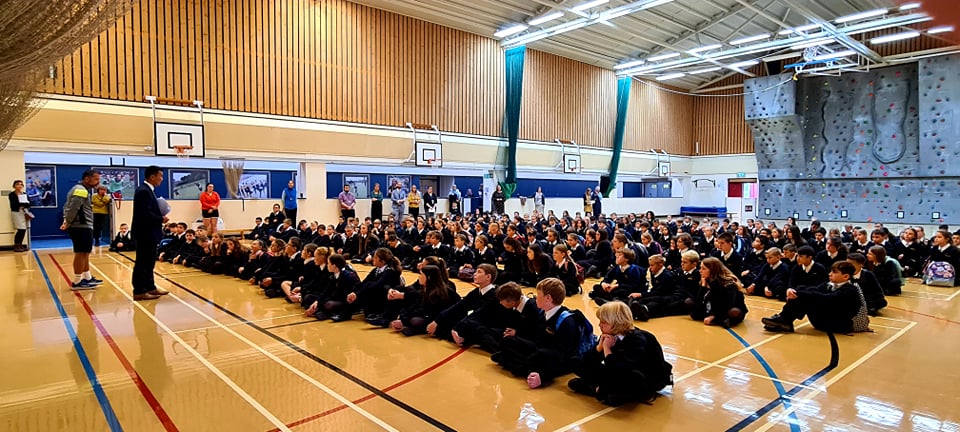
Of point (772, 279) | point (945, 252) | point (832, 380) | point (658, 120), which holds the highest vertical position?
point (658, 120)

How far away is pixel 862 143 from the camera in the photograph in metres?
22.2

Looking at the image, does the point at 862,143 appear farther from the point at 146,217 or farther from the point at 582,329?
the point at 146,217

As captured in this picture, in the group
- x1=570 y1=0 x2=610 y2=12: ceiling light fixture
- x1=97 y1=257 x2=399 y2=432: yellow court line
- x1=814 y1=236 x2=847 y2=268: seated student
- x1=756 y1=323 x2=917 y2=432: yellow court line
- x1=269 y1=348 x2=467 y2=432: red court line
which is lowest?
x1=756 y1=323 x2=917 y2=432: yellow court line

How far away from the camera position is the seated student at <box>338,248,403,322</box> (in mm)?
7277

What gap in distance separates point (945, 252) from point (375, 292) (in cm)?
1110

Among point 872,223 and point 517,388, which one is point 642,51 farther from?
point 517,388

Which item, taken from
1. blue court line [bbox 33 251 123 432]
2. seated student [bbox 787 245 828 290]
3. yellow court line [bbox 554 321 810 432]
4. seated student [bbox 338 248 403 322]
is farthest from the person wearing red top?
seated student [bbox 787 245 828 290]

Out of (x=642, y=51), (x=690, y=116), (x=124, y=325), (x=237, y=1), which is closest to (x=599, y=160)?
(x=642, y=51)

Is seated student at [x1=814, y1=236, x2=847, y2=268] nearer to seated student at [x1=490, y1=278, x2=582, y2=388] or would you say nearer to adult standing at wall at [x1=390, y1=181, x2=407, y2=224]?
seated student at [x1=490, y1=278, x2=582, y2=388]

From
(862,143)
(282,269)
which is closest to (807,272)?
(282,269)

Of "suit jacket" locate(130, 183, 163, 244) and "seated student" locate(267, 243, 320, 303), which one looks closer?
"suit jacket" locate(130, 183, 163, 244)

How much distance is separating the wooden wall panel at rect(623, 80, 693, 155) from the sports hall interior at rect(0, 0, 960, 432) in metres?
0.16

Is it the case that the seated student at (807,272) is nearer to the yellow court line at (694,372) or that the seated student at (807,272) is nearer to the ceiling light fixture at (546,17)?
the yellow court line at (694,372)

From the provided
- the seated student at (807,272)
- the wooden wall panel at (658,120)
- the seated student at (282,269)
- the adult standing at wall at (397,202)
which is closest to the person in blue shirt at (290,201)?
the adult standing at wall at (397,202)
